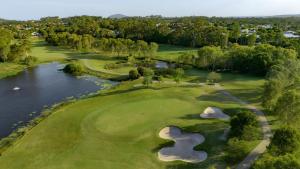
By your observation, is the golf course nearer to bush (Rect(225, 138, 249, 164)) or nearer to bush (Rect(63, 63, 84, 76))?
bush (Rect(225, 138, 249, 164))

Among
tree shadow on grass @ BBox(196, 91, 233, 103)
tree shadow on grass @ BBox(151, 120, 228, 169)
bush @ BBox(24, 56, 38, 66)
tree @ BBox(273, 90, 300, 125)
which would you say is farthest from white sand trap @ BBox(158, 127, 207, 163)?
bush @ BBox(24, 56, 38, 66)

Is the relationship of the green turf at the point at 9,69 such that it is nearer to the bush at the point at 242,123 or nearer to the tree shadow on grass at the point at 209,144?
the tree shadow on grass at the point at 209,144

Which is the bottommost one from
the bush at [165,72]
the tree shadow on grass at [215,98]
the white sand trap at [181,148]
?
the white sand trap at [181,148]

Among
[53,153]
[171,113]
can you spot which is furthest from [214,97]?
[53,153]

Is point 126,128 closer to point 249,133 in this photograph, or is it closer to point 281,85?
point 249,133

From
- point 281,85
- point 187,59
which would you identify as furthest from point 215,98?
point 187,59

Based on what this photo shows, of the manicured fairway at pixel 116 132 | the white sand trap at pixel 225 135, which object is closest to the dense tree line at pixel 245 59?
the manicured fairway at pixel 116 132

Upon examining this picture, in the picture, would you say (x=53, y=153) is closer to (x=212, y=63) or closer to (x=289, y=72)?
(x=289, y=72)
